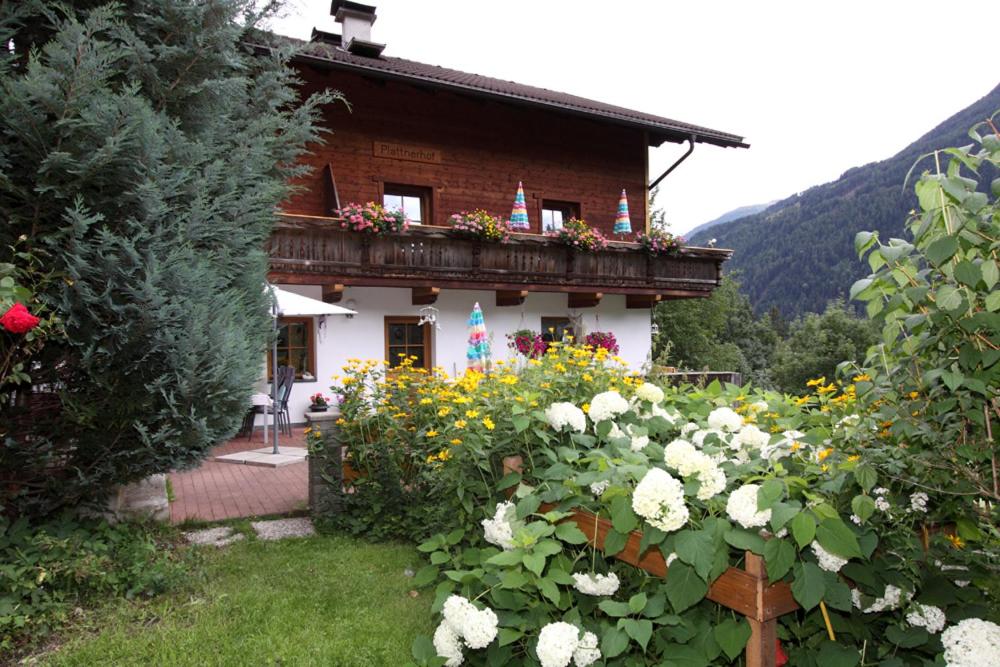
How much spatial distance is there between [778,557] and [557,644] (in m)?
0.80

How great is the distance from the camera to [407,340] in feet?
41.6

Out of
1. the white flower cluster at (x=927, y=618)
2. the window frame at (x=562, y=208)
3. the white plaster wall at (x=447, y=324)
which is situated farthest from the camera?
the window frame at (x=562, y=208)

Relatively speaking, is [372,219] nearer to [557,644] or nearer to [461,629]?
[461,629]

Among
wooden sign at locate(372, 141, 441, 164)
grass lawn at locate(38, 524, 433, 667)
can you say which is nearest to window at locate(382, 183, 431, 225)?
wooden sign at locate(372, 141, 441, 164)

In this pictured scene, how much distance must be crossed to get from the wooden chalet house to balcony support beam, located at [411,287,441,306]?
0.03 m

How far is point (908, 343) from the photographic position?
5.82 feet

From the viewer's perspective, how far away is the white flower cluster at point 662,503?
6.64 ft

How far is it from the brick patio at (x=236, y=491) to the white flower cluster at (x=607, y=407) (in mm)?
3369

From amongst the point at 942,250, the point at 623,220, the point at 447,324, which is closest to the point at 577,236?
the point at 623,220

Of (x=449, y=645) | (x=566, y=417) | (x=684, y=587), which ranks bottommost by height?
(x=449, y=645)

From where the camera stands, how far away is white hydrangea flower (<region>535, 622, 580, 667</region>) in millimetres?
2088

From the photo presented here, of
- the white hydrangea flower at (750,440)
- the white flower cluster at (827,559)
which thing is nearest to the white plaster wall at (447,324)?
the white hydrangea flower at (750,440)

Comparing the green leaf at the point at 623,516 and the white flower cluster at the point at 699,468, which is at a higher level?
the white flower cluster at the point at 699,468

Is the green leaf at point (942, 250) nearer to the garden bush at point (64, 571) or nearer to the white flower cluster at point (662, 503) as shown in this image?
the white flower cluster at point (662, 503)
